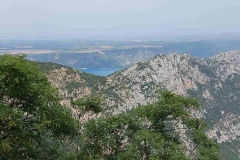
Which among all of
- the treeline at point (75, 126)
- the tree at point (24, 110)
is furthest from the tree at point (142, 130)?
the tree at point (24, 110)

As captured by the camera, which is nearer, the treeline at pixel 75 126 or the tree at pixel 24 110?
the tree at pixel 24 110

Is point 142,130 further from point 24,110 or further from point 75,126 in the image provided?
point 24,110

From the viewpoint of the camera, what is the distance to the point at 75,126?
23359mm

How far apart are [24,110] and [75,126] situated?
183 inches

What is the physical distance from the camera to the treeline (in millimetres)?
19000

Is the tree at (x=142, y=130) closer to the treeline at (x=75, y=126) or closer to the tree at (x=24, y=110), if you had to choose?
the treeline at (x=75, y=126)

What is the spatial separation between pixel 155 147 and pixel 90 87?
139m

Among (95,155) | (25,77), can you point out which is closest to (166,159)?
(95,155)

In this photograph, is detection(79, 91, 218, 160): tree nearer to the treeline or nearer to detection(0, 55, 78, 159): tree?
the treeline

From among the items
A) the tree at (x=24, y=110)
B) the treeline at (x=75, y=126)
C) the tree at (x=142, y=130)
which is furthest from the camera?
the tree at (x=142, y=130)

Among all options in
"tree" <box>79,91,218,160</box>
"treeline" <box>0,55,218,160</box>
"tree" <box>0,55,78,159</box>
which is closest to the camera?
"tree" <box>0,55,78,159</box>

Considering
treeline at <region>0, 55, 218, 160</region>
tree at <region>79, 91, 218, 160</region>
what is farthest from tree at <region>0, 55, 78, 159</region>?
tree at <region>79, 91, 218, 160</region>

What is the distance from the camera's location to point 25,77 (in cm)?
1902

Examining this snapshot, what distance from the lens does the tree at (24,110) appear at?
18312mm
